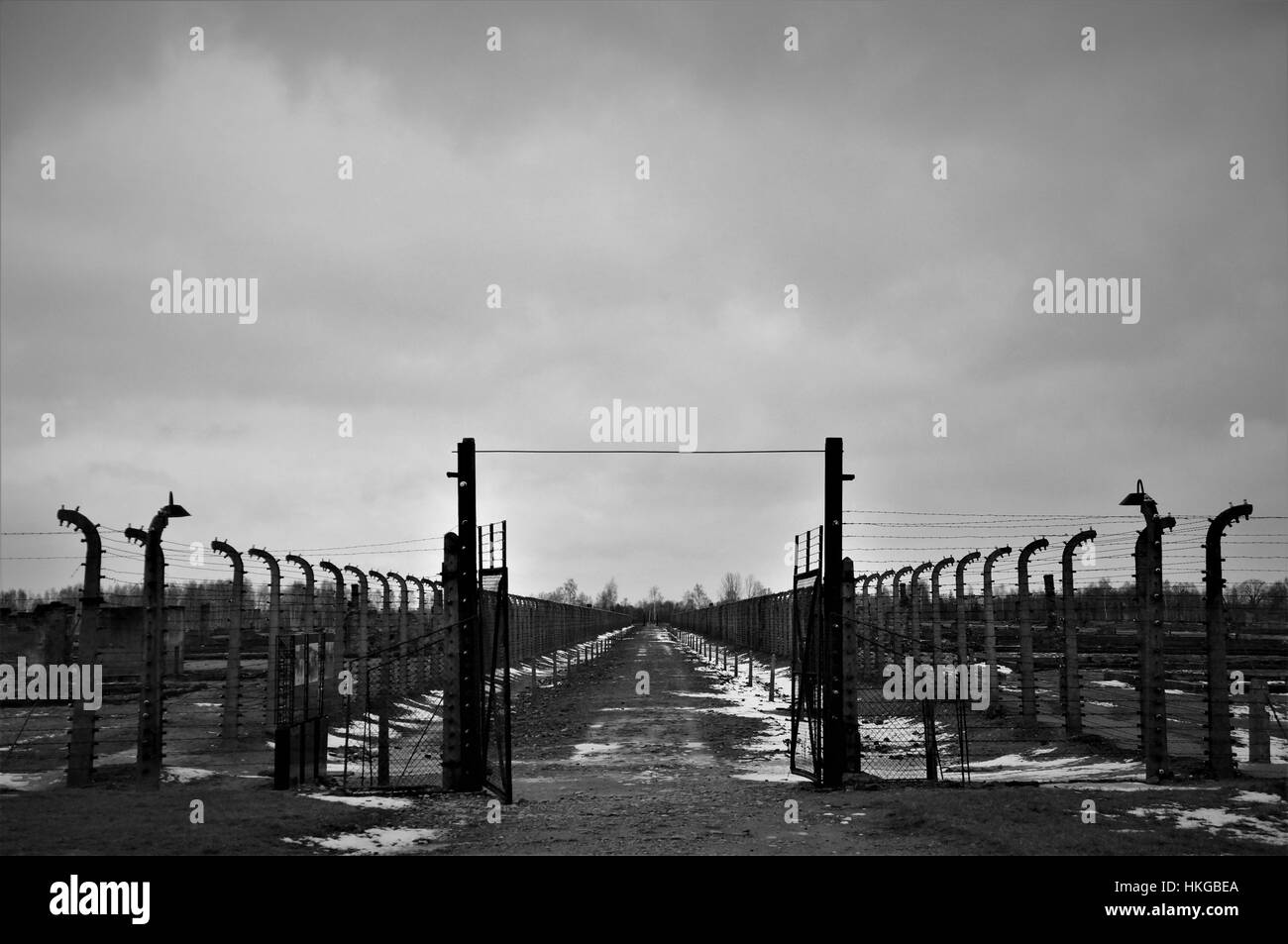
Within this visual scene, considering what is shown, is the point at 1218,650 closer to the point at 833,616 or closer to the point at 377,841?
the point at 833,616

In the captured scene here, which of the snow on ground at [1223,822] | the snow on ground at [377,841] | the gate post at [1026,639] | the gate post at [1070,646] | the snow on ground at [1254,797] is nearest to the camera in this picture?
the snow on ground at [1223,822]

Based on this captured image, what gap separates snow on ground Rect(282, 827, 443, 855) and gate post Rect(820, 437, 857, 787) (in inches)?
211

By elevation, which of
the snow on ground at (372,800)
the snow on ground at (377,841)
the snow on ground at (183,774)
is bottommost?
the snow on ground at (183,774)

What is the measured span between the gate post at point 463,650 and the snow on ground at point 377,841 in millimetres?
2426

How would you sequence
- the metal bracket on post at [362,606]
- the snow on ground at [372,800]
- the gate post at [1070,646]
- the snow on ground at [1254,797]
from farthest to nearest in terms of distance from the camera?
the metal bracket on post at [362,606] < the gate post at [1070,646] < the snow on ground at [372,800] < the snow on ground at [1254,797]

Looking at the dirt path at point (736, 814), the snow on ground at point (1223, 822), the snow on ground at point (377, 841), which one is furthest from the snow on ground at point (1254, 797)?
the snow on ground at point (377, 841)

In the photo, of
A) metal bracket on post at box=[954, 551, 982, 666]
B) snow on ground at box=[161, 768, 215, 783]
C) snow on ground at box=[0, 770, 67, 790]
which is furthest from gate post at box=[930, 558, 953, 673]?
snow on ground at box=[0, 770, 67, 790]

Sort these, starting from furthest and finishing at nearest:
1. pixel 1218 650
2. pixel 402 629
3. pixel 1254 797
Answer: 1. pixel 402 629
2. pixel 1218 650
3. pixel 1254 797

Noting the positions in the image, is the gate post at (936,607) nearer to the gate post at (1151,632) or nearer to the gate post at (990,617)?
the gate post at (990,617)

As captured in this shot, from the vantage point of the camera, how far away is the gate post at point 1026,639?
18.2 m

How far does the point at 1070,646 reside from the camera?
16688 mm

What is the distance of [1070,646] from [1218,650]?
3.81 meters

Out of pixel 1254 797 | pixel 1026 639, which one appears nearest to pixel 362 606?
pixel 1026 639
